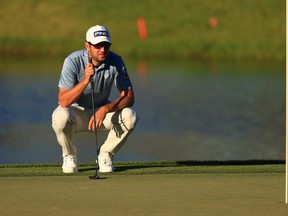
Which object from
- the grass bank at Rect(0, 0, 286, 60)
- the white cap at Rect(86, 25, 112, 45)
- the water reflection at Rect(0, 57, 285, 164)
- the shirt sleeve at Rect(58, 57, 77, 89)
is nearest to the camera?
the white cap at Rect(86, 25, 112, 45)

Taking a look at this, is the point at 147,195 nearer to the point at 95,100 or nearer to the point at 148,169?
the point at 148,169

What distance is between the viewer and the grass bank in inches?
1481

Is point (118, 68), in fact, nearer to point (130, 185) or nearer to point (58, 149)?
point (130, 185)

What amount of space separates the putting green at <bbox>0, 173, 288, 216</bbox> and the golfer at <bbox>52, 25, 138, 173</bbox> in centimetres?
54

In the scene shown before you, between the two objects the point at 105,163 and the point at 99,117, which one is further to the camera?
the point at 99,117

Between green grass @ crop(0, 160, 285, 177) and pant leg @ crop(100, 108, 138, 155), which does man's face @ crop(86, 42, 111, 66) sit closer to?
pant leg @ crop(100, 108, 138, 155)

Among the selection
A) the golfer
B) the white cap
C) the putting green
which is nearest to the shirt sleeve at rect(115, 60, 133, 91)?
the golfer

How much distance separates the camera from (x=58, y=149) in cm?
1706

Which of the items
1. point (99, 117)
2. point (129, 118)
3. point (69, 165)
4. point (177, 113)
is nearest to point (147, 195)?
point (69, 165)

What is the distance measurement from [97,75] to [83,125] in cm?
42

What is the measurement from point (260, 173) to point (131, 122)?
1.03m

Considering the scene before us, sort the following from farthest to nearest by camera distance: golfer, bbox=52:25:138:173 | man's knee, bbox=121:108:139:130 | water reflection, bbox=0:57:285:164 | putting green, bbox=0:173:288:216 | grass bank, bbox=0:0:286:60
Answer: grass bank, bbox=0:0:286:60 < water reflection, bbox=0:57:285:164 < man's knee, bbox=121:108:139:130 < golfer, bbox=52:25:138:173 < putting green, bbox=0:173:288:216

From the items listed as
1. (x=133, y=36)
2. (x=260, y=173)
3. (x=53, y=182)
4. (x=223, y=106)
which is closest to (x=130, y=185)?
(x=53, y=182)

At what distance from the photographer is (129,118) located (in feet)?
34.2
